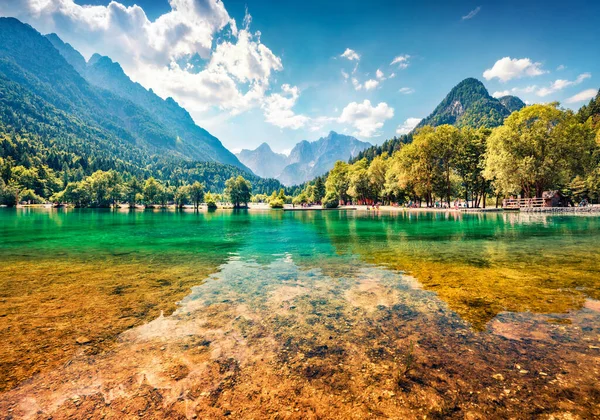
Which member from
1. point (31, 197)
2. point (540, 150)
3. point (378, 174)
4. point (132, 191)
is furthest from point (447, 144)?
point (31, 197)

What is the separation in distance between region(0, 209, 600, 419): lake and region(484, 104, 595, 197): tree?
5019cm

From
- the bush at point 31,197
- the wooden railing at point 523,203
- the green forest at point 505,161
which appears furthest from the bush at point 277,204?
the bush at point 31,197

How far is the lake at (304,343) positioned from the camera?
4.87 meters

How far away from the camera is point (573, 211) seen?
5562 cm

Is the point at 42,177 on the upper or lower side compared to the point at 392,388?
upper

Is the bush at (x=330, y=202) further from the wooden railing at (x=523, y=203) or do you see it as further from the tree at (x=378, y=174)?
the wooden railing at (x=523, y=203)

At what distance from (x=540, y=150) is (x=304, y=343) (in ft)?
223

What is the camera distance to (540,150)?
181 feet

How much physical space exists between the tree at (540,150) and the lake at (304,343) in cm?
5019

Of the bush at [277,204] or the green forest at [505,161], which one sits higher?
the green forest at [505,161]

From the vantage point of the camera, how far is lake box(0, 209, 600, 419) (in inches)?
192

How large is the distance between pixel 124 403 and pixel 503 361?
7.30 metres

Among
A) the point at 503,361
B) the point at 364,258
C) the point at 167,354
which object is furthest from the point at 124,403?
the point at 364,258

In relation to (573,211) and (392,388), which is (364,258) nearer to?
(392,388)
